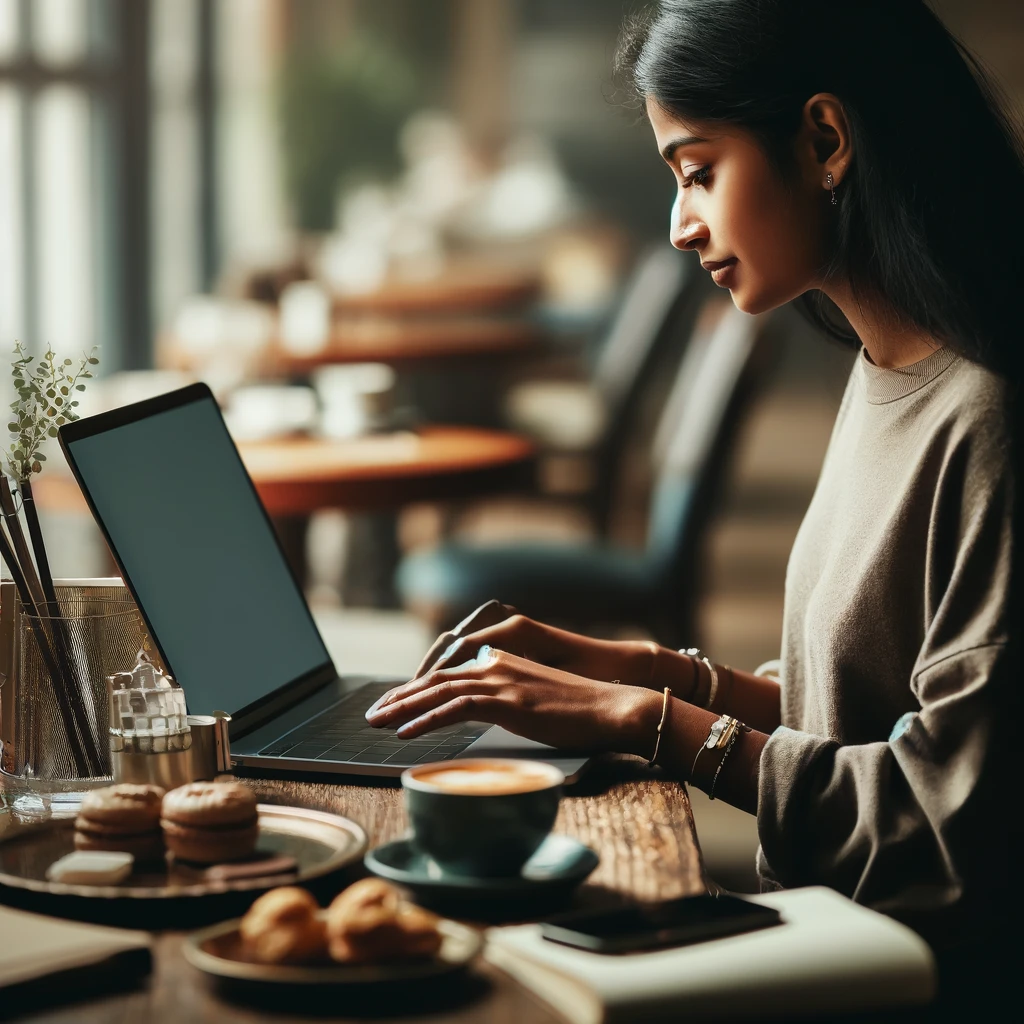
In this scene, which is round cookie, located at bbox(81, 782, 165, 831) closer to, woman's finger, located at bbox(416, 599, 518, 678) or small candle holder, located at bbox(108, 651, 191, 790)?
small candle holder, located at bbox(108, 651, 191, 790)

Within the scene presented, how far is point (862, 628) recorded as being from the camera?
119cm

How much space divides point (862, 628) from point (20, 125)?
576cm

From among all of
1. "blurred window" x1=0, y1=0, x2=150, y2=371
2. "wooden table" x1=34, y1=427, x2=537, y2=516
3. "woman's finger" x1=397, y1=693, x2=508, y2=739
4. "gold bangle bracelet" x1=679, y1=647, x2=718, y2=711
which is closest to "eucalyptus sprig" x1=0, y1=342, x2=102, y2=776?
"woman's finger" x1=397, y1=693, x2=508, y2=739

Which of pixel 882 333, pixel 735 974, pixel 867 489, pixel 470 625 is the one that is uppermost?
pixel 882 333

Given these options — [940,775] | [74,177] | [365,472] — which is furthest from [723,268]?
[74,177]

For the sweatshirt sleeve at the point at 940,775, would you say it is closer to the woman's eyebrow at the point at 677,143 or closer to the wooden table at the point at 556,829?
the wooden table at the point at 556,829

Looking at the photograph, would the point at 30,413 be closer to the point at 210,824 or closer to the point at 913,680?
the point at 210,824

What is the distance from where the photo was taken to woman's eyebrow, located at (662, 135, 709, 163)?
126cm

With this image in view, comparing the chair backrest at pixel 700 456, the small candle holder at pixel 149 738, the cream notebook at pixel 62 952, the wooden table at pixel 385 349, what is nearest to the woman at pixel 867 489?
the small candle holder at pixel 149 738

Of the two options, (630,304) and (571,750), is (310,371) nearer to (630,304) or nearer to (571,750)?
(630,304)

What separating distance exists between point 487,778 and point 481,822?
6 centimetres

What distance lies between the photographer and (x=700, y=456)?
2.95 metres

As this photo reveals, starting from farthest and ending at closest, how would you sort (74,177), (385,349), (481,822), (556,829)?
(74,177)
(385,349)
(556,829)
(481,822)

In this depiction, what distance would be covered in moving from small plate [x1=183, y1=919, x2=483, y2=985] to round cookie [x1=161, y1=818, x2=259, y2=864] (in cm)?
11
